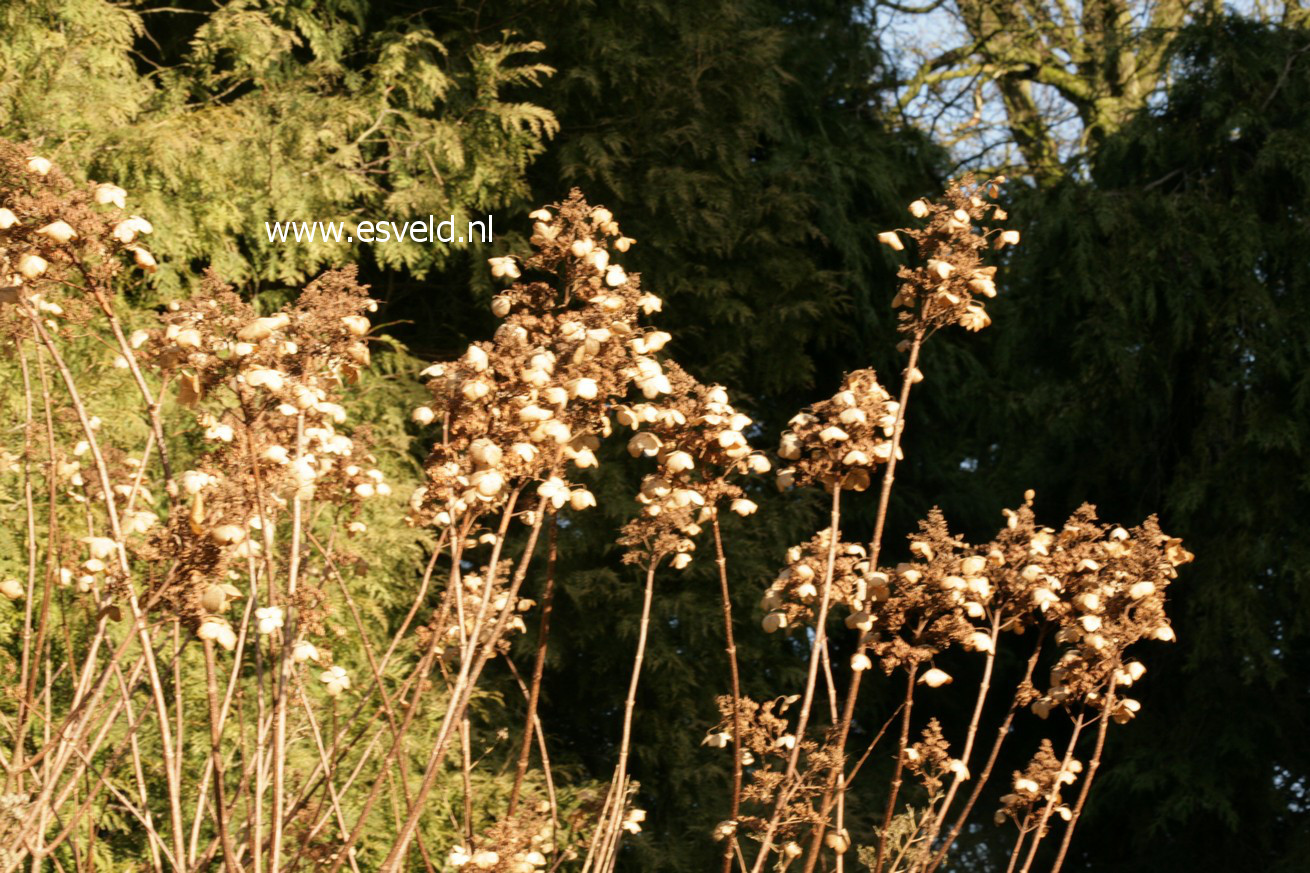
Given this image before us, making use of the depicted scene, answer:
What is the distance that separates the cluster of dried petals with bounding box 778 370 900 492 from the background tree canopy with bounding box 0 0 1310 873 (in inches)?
112

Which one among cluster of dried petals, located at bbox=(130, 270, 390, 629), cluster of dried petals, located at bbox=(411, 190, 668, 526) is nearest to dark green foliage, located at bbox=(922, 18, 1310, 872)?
cluster of dried petals, located at bbox=(411, 190, 668, 526)

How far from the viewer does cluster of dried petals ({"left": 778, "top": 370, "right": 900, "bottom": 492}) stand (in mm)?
1960

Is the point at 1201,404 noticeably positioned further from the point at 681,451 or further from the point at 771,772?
the point at 681,451

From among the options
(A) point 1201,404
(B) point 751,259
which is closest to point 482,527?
(B) point 751,259

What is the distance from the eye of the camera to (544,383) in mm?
1623

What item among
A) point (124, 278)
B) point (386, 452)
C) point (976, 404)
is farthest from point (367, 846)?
point (976, 404)

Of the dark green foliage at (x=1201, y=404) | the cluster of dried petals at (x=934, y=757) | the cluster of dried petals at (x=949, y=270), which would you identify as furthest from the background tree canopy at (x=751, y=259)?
the cluster of dried petals at (x=949, y=270)

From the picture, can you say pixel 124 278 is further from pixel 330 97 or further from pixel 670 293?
pixel 670 293

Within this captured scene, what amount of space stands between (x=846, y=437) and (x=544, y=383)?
55 centimetres

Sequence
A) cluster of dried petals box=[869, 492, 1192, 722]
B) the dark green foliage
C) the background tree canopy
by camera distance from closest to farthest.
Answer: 1. cluster of dried petals box=[869, 492, 1192, 722]
2. the background tree canopy
3. the dark green foliage

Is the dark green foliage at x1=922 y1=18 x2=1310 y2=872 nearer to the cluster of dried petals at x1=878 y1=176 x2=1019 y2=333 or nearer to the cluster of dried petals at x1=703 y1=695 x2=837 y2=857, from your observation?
the cluster of dried petals at x1=703 y1=695 x2=837 y2=857

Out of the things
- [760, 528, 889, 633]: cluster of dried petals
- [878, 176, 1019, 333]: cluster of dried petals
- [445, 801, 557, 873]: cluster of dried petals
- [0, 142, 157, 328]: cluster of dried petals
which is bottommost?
[445, 801, 557, 873]: cluster of dried petals

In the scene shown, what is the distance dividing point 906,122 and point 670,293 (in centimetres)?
262

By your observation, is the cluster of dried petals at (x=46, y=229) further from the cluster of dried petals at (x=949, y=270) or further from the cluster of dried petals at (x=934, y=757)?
the cluster of dried petals at (x=934, y=757)
